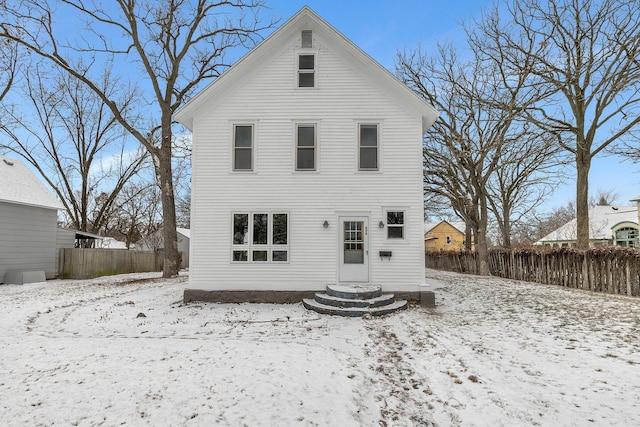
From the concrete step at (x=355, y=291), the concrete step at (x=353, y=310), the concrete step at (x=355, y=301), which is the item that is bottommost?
the concrete step at (x=353, y=310)

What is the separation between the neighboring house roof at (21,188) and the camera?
15184 millimetres

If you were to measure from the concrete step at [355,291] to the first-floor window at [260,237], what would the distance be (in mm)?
1610

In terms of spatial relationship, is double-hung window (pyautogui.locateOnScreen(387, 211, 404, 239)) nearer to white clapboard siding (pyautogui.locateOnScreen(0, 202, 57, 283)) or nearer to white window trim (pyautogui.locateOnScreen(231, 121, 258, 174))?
white window trim (pyautogui.locateOnScreen(231, 121, 258, 174))

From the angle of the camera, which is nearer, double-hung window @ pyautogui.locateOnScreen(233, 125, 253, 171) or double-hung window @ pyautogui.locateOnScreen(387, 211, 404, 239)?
double-hung window @ pyautogui.locateOnScreen(387, 211, 404, 239)

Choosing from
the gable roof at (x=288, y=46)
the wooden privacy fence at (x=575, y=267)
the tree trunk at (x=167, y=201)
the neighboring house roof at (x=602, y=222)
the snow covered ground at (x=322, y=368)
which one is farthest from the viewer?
the neighboring house roof at (x=602, y=222)

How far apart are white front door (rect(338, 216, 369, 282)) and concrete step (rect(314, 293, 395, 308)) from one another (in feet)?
2.97

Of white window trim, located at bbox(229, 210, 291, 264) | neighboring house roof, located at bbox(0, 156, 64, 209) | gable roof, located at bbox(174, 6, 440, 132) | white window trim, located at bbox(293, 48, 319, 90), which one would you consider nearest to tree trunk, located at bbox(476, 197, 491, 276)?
gable roof, located at bbox(174, 6, 440, 132)

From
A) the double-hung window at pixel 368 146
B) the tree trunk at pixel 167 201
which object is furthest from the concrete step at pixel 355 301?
the tree trunk at pixel 167 201

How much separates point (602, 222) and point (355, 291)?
3566 centimetres

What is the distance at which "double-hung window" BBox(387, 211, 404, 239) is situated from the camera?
9695mm

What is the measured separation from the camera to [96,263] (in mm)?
19125

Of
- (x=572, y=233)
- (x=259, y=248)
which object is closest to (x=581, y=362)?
(x=259, y=248)

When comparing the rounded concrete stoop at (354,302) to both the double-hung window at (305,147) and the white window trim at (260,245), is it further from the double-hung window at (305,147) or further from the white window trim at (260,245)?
the double-hung window at (305,147)

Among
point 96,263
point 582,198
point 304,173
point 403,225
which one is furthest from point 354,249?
point 96,263
